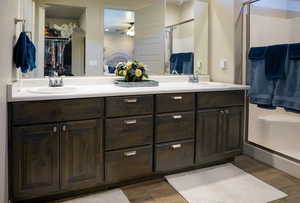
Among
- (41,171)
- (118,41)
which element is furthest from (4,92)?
(118,41)

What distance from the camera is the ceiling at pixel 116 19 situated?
2812 millimetres

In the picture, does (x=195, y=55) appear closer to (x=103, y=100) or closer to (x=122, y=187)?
(x=103, y=100)

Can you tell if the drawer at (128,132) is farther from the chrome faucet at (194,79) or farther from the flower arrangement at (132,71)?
the chrome faucet at (194,79)

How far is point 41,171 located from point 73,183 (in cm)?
27

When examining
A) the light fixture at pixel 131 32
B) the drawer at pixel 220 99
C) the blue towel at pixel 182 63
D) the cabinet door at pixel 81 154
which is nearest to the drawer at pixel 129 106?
the cabinet door at pixel 81 154

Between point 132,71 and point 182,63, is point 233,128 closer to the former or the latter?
point 182,63

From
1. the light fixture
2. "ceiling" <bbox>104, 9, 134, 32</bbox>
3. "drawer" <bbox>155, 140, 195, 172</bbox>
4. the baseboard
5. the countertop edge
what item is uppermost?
"ceiling" <bbox>104, 9, 134, 32</bbox>

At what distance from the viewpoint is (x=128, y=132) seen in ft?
7.36

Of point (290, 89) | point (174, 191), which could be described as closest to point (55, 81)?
point (174, 191)

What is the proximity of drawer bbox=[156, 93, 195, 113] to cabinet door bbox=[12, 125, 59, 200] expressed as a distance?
903 mm

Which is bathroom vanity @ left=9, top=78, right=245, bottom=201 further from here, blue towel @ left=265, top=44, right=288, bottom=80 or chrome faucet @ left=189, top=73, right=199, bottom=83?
chrome faucet @ left=189, top=73, right=199, bottom=83

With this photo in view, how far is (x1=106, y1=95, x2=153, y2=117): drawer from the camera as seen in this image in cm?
215

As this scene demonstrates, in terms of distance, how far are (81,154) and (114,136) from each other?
30 centimetres

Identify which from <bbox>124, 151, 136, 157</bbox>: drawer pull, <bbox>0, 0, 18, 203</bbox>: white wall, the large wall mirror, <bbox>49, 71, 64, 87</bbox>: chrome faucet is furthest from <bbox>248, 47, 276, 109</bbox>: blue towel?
<bbox>0, 0, 18, 203</bbox>: white wall
